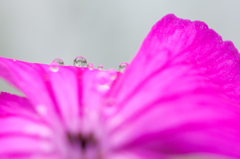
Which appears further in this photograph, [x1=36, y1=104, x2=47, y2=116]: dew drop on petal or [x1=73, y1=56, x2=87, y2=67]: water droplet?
[x1=73, y1=56, x2=87, y2=67]: water droplet

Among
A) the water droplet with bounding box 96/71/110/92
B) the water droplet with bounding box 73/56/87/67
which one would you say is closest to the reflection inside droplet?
the water droplet with bounding box 96/71/110/92

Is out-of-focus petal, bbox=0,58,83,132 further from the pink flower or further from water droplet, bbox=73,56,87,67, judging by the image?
water droplet, bbox=73,56,87,67

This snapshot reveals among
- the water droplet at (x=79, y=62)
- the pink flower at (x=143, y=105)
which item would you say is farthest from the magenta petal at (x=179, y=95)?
the water droplet at (x=79, y=62)

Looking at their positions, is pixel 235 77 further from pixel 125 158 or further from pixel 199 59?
pixel 125 158

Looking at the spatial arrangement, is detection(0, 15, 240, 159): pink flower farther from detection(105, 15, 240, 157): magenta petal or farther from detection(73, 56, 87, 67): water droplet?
detection(73, 56, 87, 67): water droplet

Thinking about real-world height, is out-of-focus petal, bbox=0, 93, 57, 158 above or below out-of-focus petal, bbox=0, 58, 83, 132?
below

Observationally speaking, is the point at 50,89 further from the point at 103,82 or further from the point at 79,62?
the point at 79,62

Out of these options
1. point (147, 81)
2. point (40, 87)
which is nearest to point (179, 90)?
point (147, 81)

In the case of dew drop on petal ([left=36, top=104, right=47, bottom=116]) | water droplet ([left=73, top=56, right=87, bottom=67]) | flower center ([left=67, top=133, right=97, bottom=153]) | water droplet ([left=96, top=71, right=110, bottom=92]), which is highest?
water droplet ([left=73, top=56, right=87, bottom=67])
